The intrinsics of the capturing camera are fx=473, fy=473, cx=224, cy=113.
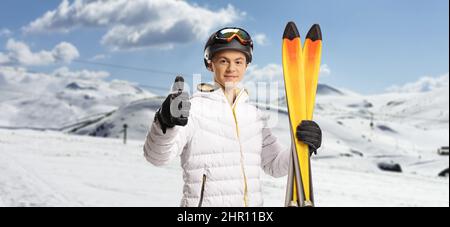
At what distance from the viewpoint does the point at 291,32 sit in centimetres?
311

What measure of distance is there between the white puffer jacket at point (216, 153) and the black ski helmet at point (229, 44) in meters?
0.27

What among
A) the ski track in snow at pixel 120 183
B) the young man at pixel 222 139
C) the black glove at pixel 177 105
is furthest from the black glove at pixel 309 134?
the ski track in snow at pixel 120 183

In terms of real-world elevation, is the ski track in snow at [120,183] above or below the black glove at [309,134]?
above

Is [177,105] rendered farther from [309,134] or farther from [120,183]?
[120,183]

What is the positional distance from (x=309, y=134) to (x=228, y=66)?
0.69 meters

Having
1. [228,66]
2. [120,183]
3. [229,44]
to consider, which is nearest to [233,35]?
[229,44]

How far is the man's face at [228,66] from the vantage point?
3117 mm

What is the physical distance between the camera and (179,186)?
36.1ft

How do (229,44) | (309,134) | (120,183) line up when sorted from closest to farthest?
(309,134) < (229,44) < (120,183)

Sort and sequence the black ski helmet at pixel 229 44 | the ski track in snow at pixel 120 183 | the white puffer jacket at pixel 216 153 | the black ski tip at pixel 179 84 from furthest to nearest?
the ski track in snow at pixel 120 183 → the black ski helmet at pixel 229 44 → the white puffer jacket at pixel 216 153 → the black ski tip at pixel 179 84

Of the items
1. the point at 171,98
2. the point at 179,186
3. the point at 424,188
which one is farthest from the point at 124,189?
the point at 424,188

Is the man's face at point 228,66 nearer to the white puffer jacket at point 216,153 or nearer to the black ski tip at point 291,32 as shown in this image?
the white puffer jacket at point 216,153

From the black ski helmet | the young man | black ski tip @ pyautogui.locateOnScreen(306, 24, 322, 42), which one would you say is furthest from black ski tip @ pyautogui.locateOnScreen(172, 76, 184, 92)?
black ski tip @ pyautogui.locateOnScreen(306, 24, 322, 42)
